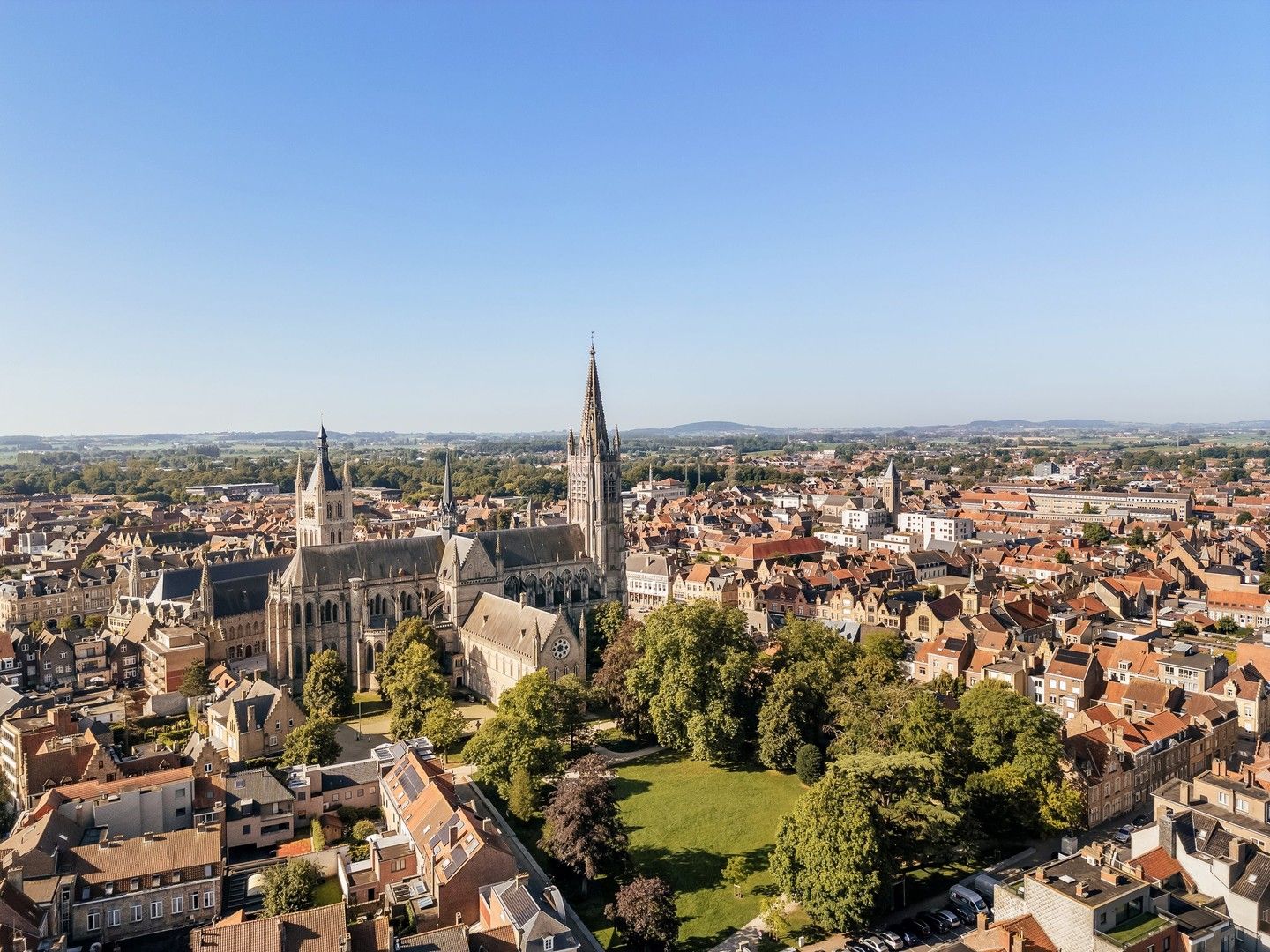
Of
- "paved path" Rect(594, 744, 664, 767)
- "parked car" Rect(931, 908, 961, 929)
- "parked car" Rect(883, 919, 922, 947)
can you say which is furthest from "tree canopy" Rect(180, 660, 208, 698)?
"parked car" Rect(931, 908, 961, 929)

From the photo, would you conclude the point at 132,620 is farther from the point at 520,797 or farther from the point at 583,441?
the point at 520,797

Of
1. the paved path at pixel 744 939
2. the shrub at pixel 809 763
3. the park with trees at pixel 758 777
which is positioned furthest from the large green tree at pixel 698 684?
the paved path at pixel 744 939

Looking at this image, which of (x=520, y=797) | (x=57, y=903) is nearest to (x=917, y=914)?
(x=520, y=797)

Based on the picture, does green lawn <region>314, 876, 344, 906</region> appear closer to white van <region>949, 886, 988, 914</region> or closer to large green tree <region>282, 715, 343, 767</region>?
large green tree <region>282, 715, 343, 767</region>

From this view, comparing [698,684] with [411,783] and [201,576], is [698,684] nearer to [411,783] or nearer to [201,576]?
[411,783]

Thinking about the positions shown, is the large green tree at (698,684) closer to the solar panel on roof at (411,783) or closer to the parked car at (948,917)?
the solar panel on roof at (411,783)
